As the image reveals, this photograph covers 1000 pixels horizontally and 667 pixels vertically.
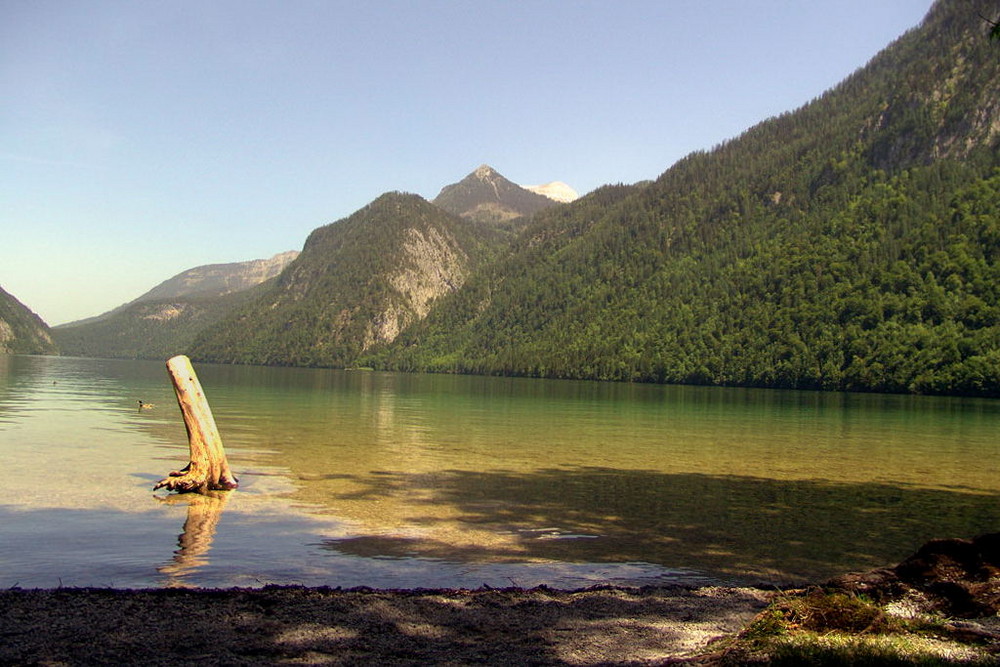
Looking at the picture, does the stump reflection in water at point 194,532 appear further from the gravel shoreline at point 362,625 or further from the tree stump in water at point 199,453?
the gravel shoreline at point 362,625

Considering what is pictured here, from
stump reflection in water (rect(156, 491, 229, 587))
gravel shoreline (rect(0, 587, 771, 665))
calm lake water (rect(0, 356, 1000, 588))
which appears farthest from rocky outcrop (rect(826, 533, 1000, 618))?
stump reflection in water (rect(156, 491, 229, 587))

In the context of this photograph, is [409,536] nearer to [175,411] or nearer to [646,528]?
[646,528]

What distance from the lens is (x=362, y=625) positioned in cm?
982

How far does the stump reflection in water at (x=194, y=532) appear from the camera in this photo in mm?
13817

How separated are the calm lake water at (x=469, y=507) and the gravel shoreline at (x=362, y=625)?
77.7 inches

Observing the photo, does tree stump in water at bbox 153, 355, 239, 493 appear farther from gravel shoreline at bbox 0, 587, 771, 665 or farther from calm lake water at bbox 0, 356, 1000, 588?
gravel shoreline at bbox 0, 587, 771, 665

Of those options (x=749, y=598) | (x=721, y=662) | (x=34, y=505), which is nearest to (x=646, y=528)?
(x=749, y=598)

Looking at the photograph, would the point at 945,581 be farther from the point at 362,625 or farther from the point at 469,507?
the point at 469,507

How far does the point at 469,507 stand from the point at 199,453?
7.94 m

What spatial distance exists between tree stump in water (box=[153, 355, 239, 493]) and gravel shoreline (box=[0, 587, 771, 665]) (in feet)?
37.1

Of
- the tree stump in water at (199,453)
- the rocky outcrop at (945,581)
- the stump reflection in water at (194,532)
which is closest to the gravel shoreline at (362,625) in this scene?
the rocky outcrop at (945,581)

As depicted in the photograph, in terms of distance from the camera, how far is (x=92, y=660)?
830 cm

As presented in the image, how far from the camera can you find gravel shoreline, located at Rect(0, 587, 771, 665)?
28.3ft

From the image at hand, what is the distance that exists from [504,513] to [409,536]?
3.91 m
